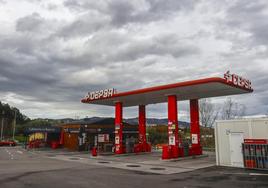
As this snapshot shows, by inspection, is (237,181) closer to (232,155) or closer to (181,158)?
(232,155)

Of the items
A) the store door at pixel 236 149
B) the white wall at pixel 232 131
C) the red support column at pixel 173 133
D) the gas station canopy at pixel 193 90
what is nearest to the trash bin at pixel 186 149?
the red support column at pixel 173 133

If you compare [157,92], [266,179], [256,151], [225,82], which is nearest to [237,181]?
[266,179]

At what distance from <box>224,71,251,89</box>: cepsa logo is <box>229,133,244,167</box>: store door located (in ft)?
12.2

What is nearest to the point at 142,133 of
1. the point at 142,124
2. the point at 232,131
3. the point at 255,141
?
the point at 142,124

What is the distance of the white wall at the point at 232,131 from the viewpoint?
16766mm

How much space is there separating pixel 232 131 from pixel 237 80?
3.85 metres

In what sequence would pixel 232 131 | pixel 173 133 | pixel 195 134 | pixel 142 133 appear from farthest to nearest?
pixel 142 133 → pixel 195 134 → pixel 173 133 → pixel 232 131

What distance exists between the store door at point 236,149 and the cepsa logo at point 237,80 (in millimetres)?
3729

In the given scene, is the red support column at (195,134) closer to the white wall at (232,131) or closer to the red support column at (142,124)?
the white wall at (232,131)

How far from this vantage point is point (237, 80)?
770 inches

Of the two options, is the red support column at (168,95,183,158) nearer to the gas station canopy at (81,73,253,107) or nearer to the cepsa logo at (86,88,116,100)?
the gas station canopy at (81,73,253,107)

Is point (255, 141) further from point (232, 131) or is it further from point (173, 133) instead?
point (173, 133)

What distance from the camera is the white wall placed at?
660 inches

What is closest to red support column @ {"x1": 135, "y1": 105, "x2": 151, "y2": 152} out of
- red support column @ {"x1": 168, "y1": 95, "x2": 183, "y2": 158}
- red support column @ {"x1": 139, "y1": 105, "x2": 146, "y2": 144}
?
red support column @ {"x1": 139, "y1": 105, "x2": 146, "y2": 144}
